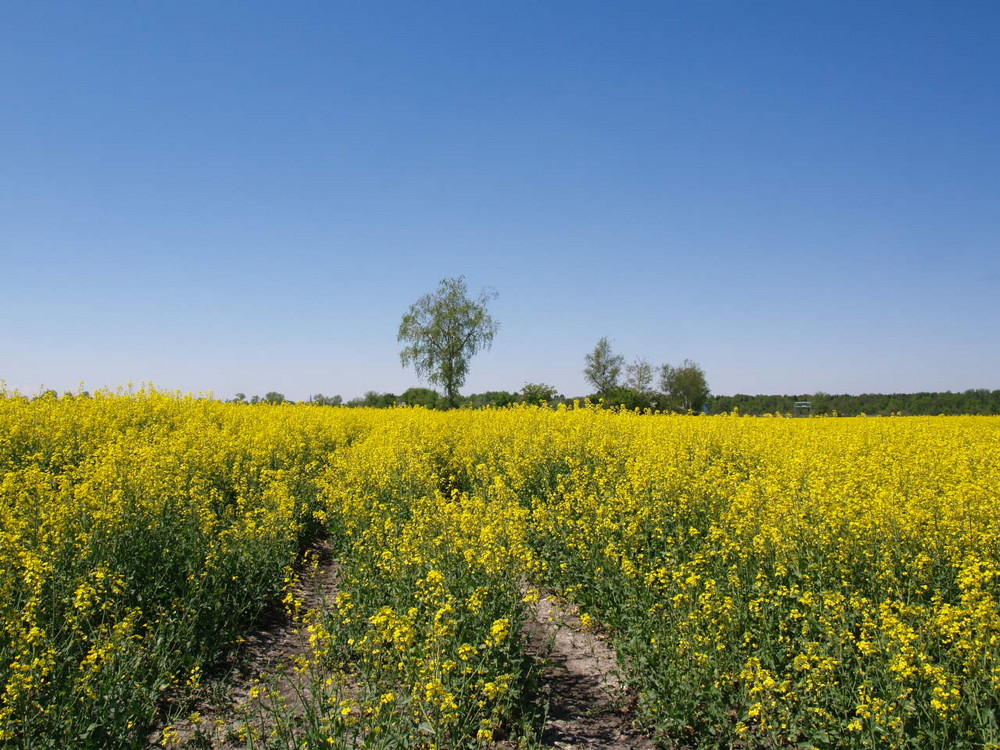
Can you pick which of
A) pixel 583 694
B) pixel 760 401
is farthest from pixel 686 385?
pixel 583 694

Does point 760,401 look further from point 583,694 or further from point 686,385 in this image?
point 583,694

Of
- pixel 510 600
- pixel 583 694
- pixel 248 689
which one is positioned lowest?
pixel 583 694

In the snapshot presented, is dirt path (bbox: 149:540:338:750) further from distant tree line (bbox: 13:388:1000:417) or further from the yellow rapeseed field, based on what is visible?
distant tree line (bbox: 13:388:1000:417)

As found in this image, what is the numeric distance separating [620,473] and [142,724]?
6861mm

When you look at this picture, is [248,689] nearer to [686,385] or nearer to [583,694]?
[583,694]

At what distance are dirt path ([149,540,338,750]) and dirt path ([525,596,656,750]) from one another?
5.87 ft

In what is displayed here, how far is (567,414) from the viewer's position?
1591cm

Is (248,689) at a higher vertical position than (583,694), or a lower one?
higher

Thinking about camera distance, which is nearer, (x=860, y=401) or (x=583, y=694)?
(x=583, y=694)

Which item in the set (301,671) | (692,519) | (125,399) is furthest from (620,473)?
(125,399)

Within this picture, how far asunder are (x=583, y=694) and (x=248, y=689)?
2572mm

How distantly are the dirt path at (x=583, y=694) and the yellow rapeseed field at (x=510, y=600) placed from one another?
0.63 feet

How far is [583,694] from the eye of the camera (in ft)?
15.1

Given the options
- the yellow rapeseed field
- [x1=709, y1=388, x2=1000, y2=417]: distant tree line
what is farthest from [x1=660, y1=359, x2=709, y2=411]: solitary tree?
the yellow rapeseed field
